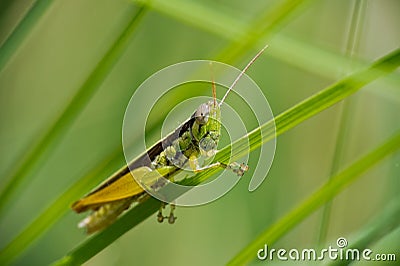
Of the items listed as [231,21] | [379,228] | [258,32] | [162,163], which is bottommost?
[379,228]

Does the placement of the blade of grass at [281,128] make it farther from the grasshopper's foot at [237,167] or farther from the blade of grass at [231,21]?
the blade of grass at [231,21]

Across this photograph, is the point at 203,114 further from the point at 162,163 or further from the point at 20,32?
the point at 20,32

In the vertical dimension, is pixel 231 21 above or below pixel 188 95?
above

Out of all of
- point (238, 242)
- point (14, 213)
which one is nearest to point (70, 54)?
point (14, 213)

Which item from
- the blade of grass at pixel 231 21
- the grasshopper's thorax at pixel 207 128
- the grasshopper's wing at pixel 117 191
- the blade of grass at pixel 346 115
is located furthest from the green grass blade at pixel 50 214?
→ the blade of grass at pixel 346 115

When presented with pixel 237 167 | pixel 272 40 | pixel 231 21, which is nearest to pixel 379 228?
pixel 237 167

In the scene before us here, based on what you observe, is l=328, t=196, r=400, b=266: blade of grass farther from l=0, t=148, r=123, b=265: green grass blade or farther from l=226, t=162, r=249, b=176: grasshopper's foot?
l=0, t=148, r=123, b=265: green grass blade

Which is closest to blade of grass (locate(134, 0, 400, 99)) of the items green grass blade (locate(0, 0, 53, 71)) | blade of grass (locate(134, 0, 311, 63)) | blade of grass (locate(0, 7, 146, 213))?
blade of grass (locate(134, 0, 311, 63))
